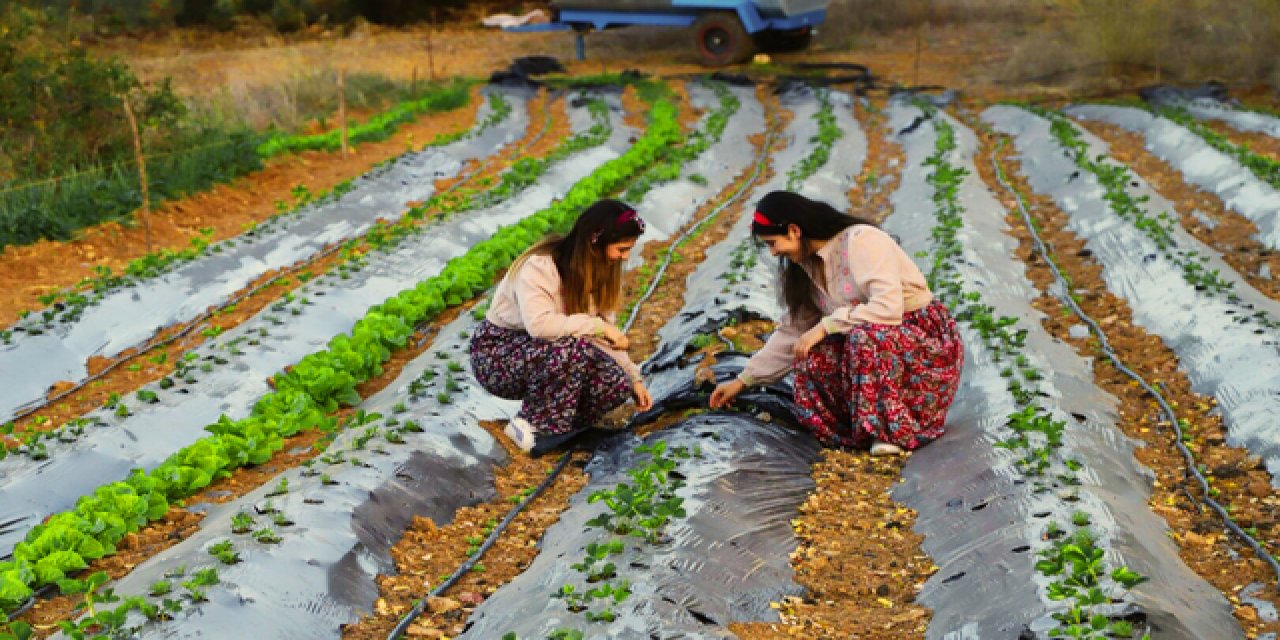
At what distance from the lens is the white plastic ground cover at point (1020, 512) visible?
400cm

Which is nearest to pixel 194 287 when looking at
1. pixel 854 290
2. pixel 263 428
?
pixel 263 428

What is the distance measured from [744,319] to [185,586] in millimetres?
4020

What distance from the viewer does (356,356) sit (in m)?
7.05

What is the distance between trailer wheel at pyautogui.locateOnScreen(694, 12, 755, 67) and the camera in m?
23.8

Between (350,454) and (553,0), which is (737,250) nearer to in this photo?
(350,454)

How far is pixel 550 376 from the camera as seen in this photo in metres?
5.68

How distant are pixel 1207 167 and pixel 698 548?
31.6 feet

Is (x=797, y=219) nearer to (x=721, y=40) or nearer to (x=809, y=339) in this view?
(x=809, y=339)

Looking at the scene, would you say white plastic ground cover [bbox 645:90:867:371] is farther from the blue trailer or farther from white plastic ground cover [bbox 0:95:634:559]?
the blue trailer

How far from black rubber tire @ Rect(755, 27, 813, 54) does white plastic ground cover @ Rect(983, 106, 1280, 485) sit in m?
13.9

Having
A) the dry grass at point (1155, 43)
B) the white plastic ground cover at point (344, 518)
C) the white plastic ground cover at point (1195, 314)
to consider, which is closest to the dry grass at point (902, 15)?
the dry grass at point (1155, 43)

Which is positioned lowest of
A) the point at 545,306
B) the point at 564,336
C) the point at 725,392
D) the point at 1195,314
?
the point at 1195,314

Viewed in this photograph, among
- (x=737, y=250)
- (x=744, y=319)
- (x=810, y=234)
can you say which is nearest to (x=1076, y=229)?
(x=737, y=250)

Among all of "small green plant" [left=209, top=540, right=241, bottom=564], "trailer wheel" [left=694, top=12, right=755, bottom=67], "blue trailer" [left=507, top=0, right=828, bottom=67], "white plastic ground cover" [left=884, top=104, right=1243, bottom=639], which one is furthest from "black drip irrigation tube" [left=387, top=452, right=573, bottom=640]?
"trailer wheel" [left=694, top=12, right=755, bottom=67]
